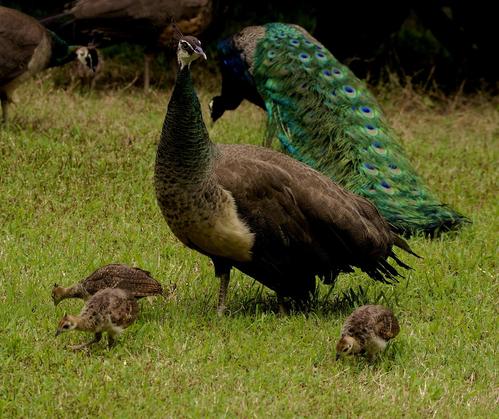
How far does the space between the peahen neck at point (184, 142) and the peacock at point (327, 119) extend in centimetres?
179

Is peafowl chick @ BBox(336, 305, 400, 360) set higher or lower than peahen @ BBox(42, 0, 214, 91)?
higher

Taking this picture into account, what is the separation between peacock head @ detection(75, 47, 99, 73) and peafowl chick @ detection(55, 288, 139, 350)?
5.05m

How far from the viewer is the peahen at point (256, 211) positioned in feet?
16.8

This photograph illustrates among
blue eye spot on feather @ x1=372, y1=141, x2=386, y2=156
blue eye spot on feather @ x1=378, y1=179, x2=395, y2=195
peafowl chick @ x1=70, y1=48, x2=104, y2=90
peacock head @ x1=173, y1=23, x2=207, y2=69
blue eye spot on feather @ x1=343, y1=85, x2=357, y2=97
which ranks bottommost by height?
peafowl chick @ x1=70, y1=48, x2=104, y2=90

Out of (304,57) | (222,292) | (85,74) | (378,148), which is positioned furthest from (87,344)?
(85,74)

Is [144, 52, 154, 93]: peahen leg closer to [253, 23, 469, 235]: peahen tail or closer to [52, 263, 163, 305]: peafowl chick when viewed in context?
Result: [253, 23, 469, 235]: peahen tail

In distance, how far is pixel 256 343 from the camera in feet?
16.6

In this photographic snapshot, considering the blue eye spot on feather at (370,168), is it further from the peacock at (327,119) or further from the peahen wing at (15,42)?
the peahen wing at (15,42)

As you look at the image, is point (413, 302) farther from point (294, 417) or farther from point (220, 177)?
point (294, 417)

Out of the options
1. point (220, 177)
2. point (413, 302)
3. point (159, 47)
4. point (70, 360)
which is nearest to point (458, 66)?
point (159, 47)

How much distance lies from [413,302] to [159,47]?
17.2 feet

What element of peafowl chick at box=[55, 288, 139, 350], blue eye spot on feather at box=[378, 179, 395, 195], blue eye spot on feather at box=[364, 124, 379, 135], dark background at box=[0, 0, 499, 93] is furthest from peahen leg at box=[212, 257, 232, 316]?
dark background at box=[0, 0, 499, 93]

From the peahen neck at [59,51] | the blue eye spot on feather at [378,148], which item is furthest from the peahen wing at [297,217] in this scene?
the peahen neck at [59,51]

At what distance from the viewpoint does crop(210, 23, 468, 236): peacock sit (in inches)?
273
